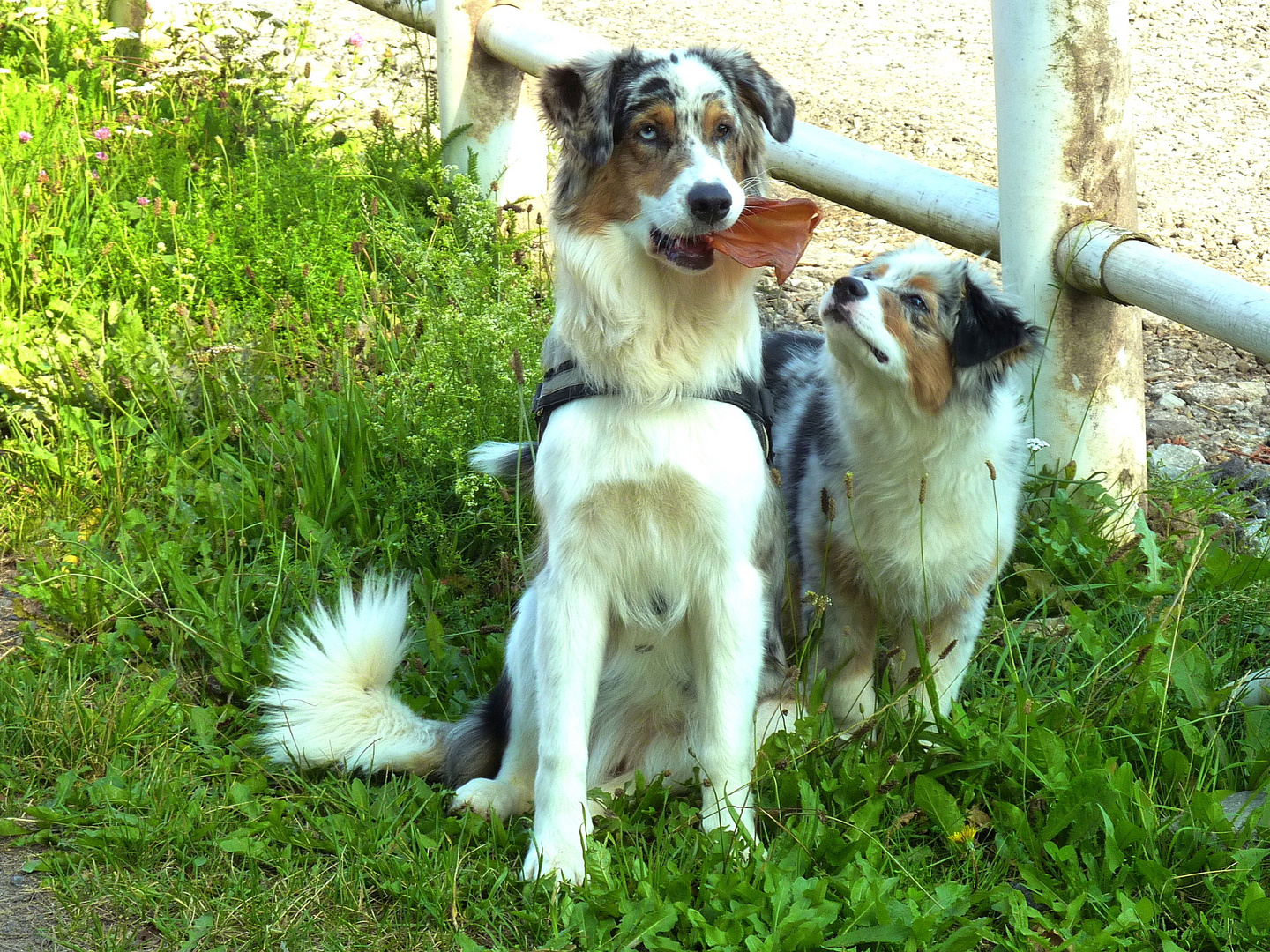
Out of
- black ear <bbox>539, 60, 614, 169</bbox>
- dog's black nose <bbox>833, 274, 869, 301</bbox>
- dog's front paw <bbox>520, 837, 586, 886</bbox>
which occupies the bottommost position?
dog's front paw <bbox>520, 837, 586, 886</bbox>

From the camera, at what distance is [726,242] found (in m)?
2.54

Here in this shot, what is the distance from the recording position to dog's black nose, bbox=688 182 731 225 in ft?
7.98

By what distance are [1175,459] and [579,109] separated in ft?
8.03

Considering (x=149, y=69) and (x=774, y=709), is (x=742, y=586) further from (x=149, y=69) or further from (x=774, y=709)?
(x=149, y=69)

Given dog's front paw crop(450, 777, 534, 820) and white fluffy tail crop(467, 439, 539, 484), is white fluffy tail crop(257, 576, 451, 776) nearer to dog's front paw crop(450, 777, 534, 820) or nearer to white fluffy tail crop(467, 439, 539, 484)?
dog's front paw crop(450, 777, 534, 820)

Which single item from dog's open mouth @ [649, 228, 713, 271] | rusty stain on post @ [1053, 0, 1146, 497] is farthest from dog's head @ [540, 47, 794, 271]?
rusty stain on post @ [1053, 0, 1146, 497]

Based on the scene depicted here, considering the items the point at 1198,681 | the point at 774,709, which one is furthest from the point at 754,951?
the point at 1198,681

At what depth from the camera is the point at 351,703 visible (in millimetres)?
2959

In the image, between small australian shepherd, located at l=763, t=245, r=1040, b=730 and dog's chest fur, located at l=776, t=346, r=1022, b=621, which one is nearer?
small australian shepherd, located at l=763, t=245, r=1040, b=730

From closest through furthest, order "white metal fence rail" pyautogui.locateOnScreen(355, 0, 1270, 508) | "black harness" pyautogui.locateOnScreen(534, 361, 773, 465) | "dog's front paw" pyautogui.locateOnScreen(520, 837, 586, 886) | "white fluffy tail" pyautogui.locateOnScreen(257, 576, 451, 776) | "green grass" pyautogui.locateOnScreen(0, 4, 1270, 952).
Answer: "green grass" pyautogui.locateOnScreen(0, 4, 1270, 952) → "dog's front paw" pyautogui.locateOnScreen(520, 837, 586, 886) → "black harness" pyautogui.locateOnScreen(534, 361, 773, 465) → "white fluffy tail" pyautogui.locateOnScreen(257, 576, 451, 776) → "white metal fence rail" pyautogui.locateOnScreen(355, 0, 1270, 508)

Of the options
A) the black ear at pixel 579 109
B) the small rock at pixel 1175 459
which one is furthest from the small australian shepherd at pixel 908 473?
the small rock at pixel 1175 459

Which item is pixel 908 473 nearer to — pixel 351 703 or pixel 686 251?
pixel 686 251

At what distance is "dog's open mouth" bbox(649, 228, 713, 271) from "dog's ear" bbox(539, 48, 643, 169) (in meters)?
0.24

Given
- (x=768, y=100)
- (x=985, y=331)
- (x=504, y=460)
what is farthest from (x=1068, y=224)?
(x=504, y=460)
